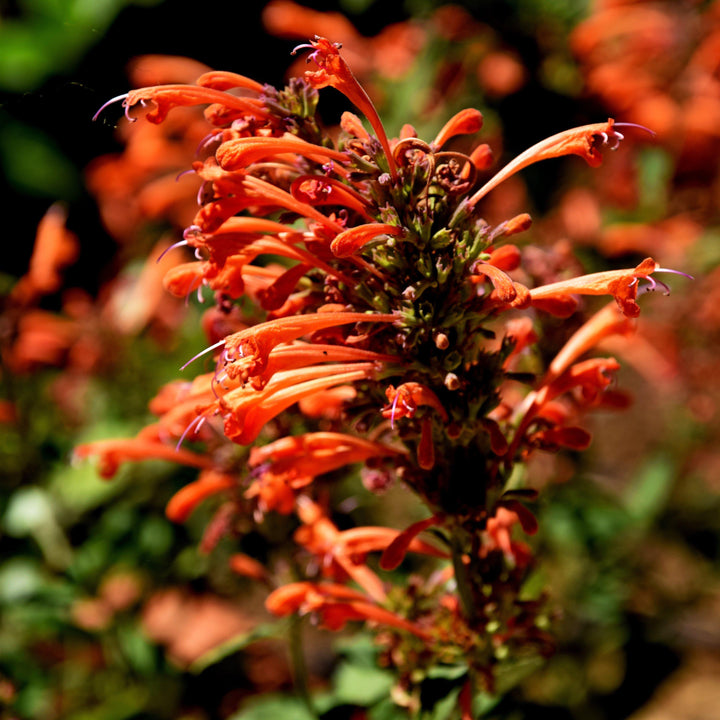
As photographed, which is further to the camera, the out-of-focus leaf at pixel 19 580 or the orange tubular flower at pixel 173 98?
the out-of-focus leaf at pixel 19 580

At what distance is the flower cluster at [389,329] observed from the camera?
1341 mm

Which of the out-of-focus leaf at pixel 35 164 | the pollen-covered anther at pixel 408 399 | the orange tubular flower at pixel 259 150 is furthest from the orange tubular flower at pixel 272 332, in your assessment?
the out-of-focus leaf at pixel 35 164

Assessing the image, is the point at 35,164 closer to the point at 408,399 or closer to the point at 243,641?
the point at 243,641

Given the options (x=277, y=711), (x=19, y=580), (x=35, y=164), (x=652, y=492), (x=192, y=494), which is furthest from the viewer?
(x=35, y=164)

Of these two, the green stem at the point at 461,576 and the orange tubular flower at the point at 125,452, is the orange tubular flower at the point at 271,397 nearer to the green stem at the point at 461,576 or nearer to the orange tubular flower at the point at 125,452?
the green stem at the point at 461,576

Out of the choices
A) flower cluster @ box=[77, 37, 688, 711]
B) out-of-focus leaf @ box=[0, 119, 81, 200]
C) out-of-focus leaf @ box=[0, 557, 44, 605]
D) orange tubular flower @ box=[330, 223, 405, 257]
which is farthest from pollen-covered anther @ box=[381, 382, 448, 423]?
out-of-focus leaf @ box=[0, 119, 81, 200]

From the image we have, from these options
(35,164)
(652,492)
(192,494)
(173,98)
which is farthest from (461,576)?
(35,164)

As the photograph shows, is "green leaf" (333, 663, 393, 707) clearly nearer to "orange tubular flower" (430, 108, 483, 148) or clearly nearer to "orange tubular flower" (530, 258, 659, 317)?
"orange tubular flower" (530, 258, 659, 317)

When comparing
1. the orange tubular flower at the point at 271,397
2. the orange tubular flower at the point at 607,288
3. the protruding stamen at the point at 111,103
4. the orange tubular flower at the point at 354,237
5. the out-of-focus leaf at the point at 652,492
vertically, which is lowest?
the out-of-focus leaf at the point at 652,492

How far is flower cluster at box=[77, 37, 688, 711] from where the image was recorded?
1341 millimetres

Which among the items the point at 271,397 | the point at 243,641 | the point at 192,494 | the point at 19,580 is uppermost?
the point at 271,397

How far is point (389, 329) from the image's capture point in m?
1.42

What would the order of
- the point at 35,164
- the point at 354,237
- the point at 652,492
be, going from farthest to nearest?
the point at 35,164
the point at 652,492
the point at 354,237

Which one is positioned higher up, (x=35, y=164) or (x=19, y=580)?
(x=35, y=164)
